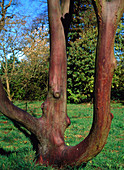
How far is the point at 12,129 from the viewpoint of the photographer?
5230 millimetres

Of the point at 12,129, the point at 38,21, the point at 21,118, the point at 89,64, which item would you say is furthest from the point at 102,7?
the point at 38,21

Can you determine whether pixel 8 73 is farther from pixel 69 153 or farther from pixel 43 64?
pixel 69 153

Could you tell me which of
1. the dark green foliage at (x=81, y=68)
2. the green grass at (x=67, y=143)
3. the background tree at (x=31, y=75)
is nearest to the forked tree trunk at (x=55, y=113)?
the green grass at (x=67, y=143)

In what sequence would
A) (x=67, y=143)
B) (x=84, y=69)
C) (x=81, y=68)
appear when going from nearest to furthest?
(x=67, y=143) → (x=84, y=69) → (x=81, y=68)

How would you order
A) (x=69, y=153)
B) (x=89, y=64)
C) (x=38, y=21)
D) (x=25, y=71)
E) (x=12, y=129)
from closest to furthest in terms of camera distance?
1. (x=69, y=153)
2. (x=12, y=129)
3. (x=89, y=64)
4. (x=25, y=71)
5. (x=38, y=21)

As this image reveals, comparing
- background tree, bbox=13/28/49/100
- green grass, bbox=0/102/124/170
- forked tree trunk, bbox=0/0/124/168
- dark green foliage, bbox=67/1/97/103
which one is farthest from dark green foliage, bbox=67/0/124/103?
forked tree trunk, bbox=0/0/124/168

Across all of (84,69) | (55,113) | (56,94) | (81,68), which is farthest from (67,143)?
(81,68)

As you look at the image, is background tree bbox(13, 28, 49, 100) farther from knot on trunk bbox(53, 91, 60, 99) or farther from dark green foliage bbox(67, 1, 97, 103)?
knot on trunk bbox(53, 91, 60, 99)

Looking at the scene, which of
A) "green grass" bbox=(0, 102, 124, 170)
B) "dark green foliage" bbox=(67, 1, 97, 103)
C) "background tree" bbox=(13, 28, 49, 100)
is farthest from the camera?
"background tree" bbox=(13, 28, 49, 100)

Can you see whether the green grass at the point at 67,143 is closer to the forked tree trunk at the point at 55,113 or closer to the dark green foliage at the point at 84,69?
the forked tree trunk at the point at 55,113

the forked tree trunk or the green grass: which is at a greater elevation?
the forked tree trunk

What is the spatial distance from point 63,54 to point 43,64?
10265 mm

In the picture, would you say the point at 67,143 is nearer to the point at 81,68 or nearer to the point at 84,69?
the point at 84,69

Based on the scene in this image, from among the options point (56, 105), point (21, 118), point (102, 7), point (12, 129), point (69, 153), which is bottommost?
point (12, 129)
